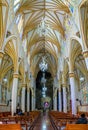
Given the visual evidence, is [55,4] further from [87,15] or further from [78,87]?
[78,87]

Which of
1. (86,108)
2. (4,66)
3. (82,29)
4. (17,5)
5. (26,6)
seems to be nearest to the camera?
(82,29)

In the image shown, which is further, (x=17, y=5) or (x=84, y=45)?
(x=17, y=5)

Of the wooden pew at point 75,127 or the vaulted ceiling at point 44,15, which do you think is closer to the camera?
the wooden pew at point 75,127

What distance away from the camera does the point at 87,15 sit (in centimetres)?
1584

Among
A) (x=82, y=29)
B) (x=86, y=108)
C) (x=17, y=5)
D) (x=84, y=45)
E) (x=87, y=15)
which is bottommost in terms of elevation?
(x=86, y=108)

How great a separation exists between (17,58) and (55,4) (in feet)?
26.0

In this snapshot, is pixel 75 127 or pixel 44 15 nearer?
pixel 75 127

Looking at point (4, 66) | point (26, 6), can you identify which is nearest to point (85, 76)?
point (4, 66)

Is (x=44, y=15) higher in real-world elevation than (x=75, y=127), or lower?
higher

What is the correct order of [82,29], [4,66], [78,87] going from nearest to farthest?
[82,29], [4,66], [78,87]

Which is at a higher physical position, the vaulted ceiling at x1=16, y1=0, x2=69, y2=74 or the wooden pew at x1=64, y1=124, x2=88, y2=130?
the vaulted ceiling at x1=16, y1=0, x2=69, y2=74

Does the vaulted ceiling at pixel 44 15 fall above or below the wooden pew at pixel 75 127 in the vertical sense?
above

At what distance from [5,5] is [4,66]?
16.9 meters

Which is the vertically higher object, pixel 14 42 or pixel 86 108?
pixel 14 42
